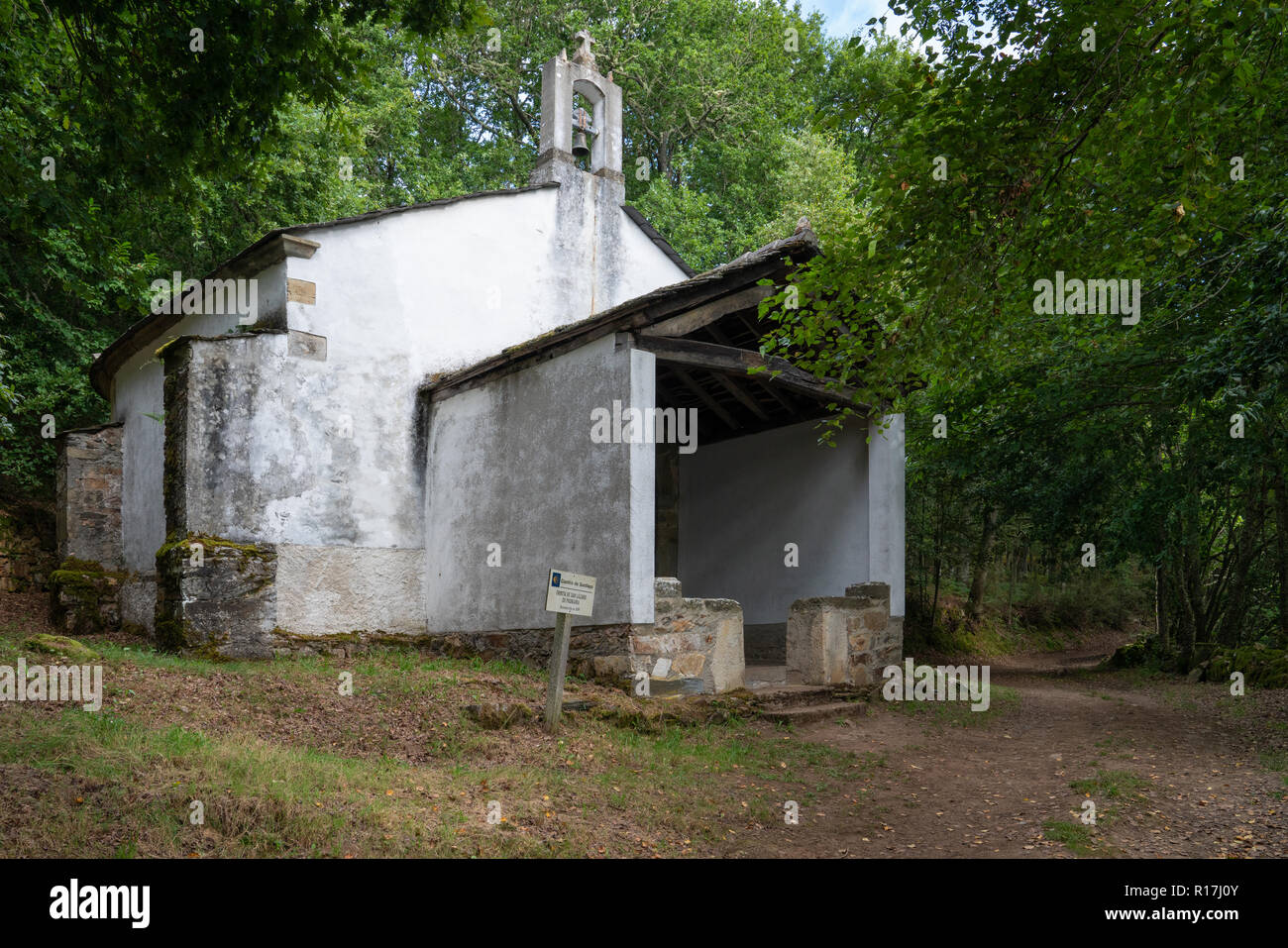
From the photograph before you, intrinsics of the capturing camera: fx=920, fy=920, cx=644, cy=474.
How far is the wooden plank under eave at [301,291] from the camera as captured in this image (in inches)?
419

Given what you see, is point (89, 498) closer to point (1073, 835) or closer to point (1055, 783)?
point (1055, 783)

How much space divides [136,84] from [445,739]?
5368 mm

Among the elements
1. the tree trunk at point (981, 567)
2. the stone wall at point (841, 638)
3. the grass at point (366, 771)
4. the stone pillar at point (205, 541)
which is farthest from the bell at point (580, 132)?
the tree trunk at point (981, 567)

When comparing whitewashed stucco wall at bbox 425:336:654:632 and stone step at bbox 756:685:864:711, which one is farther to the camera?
stone step at bbox 756:685:864:711

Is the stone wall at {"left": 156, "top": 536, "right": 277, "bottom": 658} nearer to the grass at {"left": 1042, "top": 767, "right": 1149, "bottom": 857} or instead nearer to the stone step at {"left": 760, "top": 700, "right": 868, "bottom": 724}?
the stone step at {"left": 760, "top": 700, "right": 868, "bottom": 724}

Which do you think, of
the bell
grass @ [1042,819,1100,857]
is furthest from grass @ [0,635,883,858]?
the bell

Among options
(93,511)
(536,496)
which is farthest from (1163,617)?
(93,511)

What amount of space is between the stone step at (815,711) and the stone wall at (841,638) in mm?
349

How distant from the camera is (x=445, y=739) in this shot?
6.94 m

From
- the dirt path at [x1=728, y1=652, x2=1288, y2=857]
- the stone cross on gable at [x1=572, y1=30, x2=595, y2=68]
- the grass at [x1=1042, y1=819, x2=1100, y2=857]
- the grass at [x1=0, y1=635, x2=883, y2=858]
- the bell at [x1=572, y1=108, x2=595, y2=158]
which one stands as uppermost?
the stone cross on gable at [x1=572, y1=30, x2=595, y2=68]

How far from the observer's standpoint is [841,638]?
1027 cm

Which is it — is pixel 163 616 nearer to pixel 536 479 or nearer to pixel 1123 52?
pixel 536 479

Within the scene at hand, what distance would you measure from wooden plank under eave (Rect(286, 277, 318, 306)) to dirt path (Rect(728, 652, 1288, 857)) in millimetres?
7354

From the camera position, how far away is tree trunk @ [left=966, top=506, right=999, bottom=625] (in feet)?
58.6
